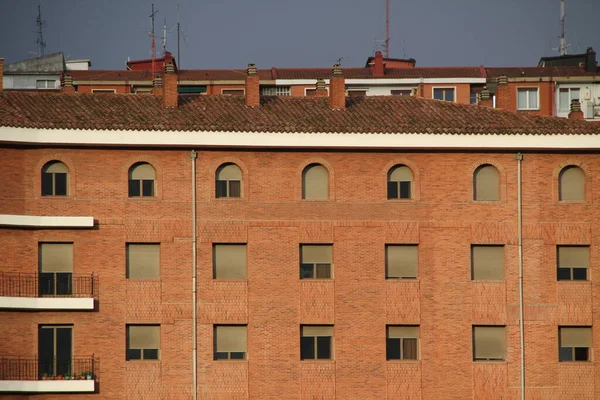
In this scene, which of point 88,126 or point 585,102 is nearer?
point 88,126

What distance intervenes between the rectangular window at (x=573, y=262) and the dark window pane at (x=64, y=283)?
16277 millimetres

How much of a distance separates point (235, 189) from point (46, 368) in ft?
27.9

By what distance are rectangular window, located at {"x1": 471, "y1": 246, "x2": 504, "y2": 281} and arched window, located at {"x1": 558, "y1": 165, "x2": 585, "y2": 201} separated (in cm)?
309

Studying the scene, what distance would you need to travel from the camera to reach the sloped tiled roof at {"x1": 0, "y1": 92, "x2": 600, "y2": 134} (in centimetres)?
4597

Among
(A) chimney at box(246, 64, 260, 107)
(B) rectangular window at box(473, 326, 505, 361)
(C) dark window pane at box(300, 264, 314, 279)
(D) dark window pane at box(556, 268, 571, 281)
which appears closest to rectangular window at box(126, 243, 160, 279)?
(C) dark window pane at box(300, 264, 314, 279)

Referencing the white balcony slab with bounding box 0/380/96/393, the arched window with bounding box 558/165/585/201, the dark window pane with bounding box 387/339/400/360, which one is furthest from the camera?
the arched window with bounding box 558/165/585/201

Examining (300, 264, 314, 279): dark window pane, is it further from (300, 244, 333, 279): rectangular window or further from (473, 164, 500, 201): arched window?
(473, 164, 500, 201): arched window

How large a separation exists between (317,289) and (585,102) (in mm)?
29790

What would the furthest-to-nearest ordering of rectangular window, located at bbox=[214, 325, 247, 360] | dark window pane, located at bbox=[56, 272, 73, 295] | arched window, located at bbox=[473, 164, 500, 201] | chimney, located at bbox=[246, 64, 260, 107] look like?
chimney, located at bbox=[246, 64, 260, 107] < arched window, located at bbox=[473, 164, 500, 201] < rectangular window, located at bbox=[214, 325, 247, 360] < dark window pane, located at bbox=[56, 272, 73, 295]

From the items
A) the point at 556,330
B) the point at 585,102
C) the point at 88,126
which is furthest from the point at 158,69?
the point at 556,330

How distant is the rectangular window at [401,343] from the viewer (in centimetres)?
4622

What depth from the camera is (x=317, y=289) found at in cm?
4603

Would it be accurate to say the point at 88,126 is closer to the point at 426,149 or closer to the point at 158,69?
the point at 426,149

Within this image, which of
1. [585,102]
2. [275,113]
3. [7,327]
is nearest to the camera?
[7,327]
